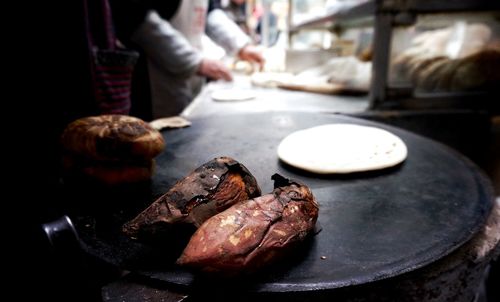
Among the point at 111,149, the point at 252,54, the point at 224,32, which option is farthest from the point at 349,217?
the point at 224,32

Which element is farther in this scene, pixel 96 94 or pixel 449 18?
pixel 449 18

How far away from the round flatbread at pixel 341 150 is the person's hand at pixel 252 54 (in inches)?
116

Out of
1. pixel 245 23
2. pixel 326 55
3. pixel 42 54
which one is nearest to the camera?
pixel 42 54

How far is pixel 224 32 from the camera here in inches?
172

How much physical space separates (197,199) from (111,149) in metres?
0.41

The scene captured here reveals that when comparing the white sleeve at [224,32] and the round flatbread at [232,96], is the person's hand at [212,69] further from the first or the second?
the white sleeve at [224,32]

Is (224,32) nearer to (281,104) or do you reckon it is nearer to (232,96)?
(232,96)

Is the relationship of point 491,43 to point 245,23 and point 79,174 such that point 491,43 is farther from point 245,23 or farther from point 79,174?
point 245,23

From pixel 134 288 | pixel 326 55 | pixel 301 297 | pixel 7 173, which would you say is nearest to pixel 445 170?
pixel 301 297

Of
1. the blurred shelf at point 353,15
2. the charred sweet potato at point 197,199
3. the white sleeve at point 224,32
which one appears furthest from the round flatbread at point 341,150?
the white sleeve at point 224,32

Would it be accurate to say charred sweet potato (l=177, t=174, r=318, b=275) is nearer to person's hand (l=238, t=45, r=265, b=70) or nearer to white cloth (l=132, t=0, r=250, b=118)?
white cloth (l=132, t=0, r=250, b=118)

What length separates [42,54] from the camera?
5.16 feet

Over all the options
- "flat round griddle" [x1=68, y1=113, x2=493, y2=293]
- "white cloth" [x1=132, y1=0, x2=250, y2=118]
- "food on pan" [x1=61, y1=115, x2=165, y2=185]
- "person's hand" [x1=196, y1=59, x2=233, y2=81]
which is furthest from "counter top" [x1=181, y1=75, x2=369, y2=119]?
"food on pan" [x1=61, y1=115, x2=165, y2=185]

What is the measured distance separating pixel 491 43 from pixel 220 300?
289 cm
